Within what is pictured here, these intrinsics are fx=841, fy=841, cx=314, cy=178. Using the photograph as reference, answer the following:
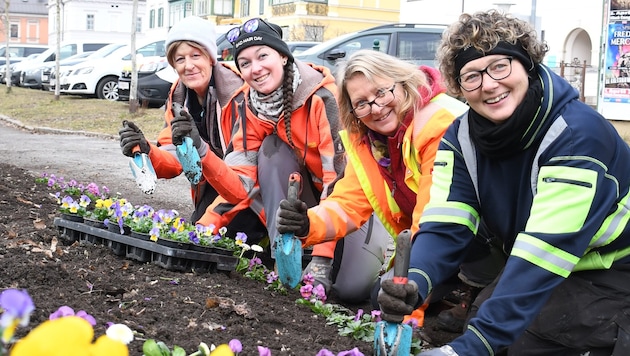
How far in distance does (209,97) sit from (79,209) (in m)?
0.96

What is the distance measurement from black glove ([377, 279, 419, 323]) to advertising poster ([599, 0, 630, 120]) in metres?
10.2

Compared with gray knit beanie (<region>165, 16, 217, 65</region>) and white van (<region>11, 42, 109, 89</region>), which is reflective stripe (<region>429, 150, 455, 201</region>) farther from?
white van (<region>11, 42, 109, 89</region>)

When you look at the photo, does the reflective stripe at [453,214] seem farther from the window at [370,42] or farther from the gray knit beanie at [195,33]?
the window at [370,42]

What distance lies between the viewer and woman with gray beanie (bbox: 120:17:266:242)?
4.37 m

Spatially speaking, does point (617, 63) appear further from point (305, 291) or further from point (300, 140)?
point (305, 291)

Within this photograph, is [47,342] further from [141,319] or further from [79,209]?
[79,209]

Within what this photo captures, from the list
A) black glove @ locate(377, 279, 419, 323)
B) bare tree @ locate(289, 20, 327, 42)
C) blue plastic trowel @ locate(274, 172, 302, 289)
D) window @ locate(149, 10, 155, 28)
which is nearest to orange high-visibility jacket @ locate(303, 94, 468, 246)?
blue plastic trowel @ locate(274, 172, 302, 289)

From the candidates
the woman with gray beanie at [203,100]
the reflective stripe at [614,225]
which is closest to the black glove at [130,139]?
the woman with gray beanie at [203,100]

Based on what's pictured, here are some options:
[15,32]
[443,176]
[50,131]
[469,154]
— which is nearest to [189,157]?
[443,176]

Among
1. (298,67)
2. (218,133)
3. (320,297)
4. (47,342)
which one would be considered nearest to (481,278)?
(320,297)

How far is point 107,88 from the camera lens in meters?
19.6

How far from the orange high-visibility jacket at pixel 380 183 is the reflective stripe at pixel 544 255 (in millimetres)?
901

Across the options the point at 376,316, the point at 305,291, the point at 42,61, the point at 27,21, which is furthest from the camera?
the point at 27,21

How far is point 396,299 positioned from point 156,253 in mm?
1615
